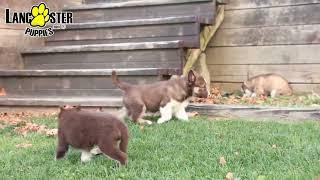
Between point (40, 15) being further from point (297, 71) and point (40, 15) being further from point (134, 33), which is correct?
point (297, 71)

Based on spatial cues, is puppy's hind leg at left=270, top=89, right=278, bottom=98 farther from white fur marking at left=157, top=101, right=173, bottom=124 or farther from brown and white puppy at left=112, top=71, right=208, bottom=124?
white fur marking at left=157, top=101, right=173, bottom=124

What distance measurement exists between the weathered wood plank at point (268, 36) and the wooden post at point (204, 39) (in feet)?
0.77

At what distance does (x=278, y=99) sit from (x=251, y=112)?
147 centimetres

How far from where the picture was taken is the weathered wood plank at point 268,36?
7.11 meters

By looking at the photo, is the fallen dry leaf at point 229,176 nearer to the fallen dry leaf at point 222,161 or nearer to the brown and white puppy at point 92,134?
the fallen dry leaf at point 222,161

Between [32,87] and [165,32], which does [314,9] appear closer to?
[165,32]

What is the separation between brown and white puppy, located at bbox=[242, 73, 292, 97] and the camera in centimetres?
714

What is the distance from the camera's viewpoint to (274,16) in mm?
7414

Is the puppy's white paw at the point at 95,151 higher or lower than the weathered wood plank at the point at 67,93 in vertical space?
lower

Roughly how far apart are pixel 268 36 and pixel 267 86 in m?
0.83

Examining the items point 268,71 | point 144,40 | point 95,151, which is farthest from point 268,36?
point 95,151

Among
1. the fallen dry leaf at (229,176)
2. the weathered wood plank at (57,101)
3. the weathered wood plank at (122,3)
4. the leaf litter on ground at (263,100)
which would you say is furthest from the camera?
the weathered wood plank at (122,3)

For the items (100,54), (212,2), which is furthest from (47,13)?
(212,2)

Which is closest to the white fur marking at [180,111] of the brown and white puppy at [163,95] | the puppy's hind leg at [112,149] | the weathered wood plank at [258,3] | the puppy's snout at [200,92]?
the brown and white puppy at [163,95]
